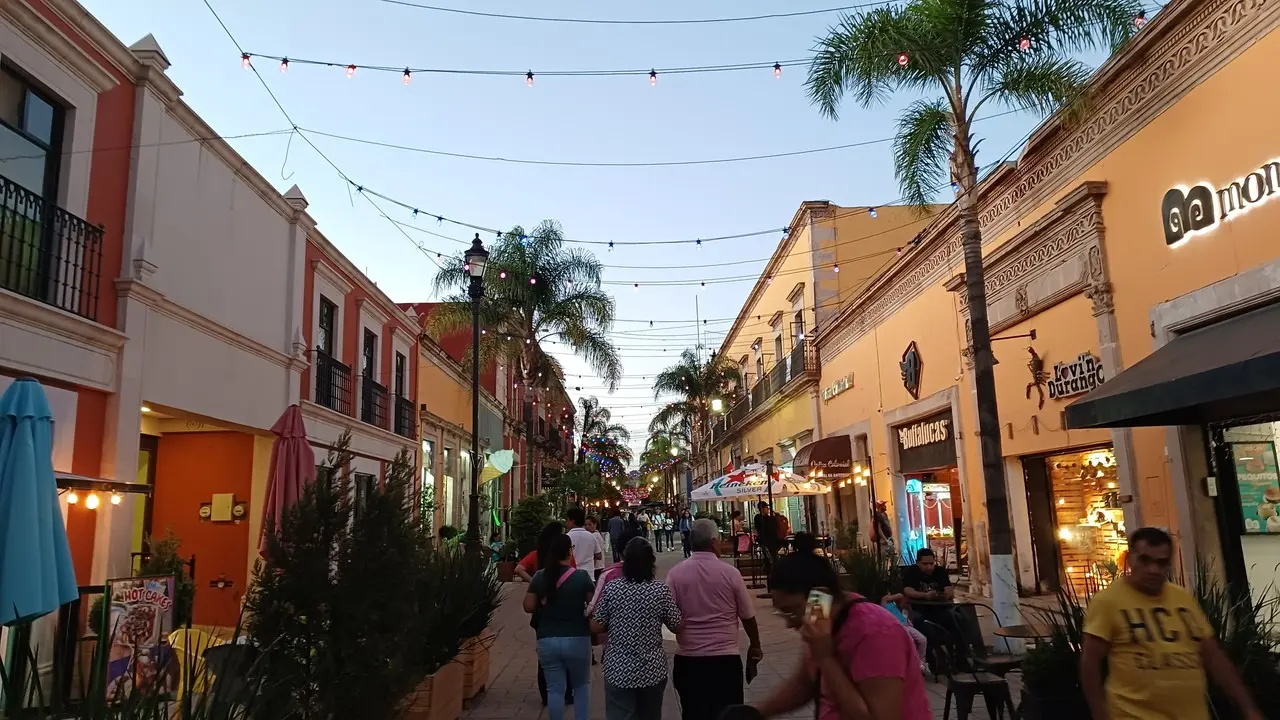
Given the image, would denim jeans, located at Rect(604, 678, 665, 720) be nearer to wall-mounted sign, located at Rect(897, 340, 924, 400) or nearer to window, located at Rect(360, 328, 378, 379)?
wall-mounted sign, located at Rect(897, 340, 924, 400)

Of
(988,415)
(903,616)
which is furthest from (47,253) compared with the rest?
(988,415)

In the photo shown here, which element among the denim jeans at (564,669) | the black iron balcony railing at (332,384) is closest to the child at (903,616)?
the denim jeans at (564,669)

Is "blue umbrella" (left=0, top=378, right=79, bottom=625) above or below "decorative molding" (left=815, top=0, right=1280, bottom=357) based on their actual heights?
below

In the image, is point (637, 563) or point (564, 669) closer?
point (637, 563)

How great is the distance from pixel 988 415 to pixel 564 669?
619 cm

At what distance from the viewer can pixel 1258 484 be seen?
27.7ft

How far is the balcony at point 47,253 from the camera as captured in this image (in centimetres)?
790

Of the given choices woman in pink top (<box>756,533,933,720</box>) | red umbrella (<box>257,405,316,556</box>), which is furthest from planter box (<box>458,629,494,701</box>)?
woman in pink top (<box>756,533,933,720</box>)

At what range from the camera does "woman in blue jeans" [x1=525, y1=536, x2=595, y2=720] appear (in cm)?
578

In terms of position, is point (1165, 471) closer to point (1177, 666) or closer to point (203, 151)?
point (1177, 666)

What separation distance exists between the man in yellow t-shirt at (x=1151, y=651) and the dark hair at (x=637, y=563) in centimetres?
244

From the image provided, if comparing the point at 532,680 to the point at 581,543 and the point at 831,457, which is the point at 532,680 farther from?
the point at 831,457

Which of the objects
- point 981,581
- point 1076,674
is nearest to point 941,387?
point 981,581

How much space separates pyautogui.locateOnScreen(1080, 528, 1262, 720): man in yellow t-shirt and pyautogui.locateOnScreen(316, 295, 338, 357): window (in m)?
15.0
